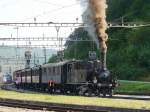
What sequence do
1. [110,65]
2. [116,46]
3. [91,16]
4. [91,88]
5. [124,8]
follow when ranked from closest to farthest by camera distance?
1. [91,16]
2. [91,88]
3. [110,65]
4. [116,46]
5. [124,8]

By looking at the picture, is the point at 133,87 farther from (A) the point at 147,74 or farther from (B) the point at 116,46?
(B) the point at 116,46

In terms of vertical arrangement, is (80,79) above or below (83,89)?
above

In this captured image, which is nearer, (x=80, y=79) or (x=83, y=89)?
(x=83, y=89)

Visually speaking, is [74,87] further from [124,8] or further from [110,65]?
[124,8]

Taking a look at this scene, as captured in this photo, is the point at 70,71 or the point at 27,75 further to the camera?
the point at 27,75

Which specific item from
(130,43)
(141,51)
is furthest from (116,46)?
(141,51)

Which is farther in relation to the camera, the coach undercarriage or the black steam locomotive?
the coach undercarriage

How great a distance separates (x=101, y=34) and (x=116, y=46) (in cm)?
5869

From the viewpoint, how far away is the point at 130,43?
3632 inches

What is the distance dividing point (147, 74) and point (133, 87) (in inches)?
482

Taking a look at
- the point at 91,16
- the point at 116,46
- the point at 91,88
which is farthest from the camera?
the point at 116,46

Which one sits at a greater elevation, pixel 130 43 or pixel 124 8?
pixel 124 8

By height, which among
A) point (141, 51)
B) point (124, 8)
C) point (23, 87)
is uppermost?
point (124, 8)

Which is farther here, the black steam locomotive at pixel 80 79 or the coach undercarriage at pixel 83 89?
the coach undercarriage at pixel 83 89
